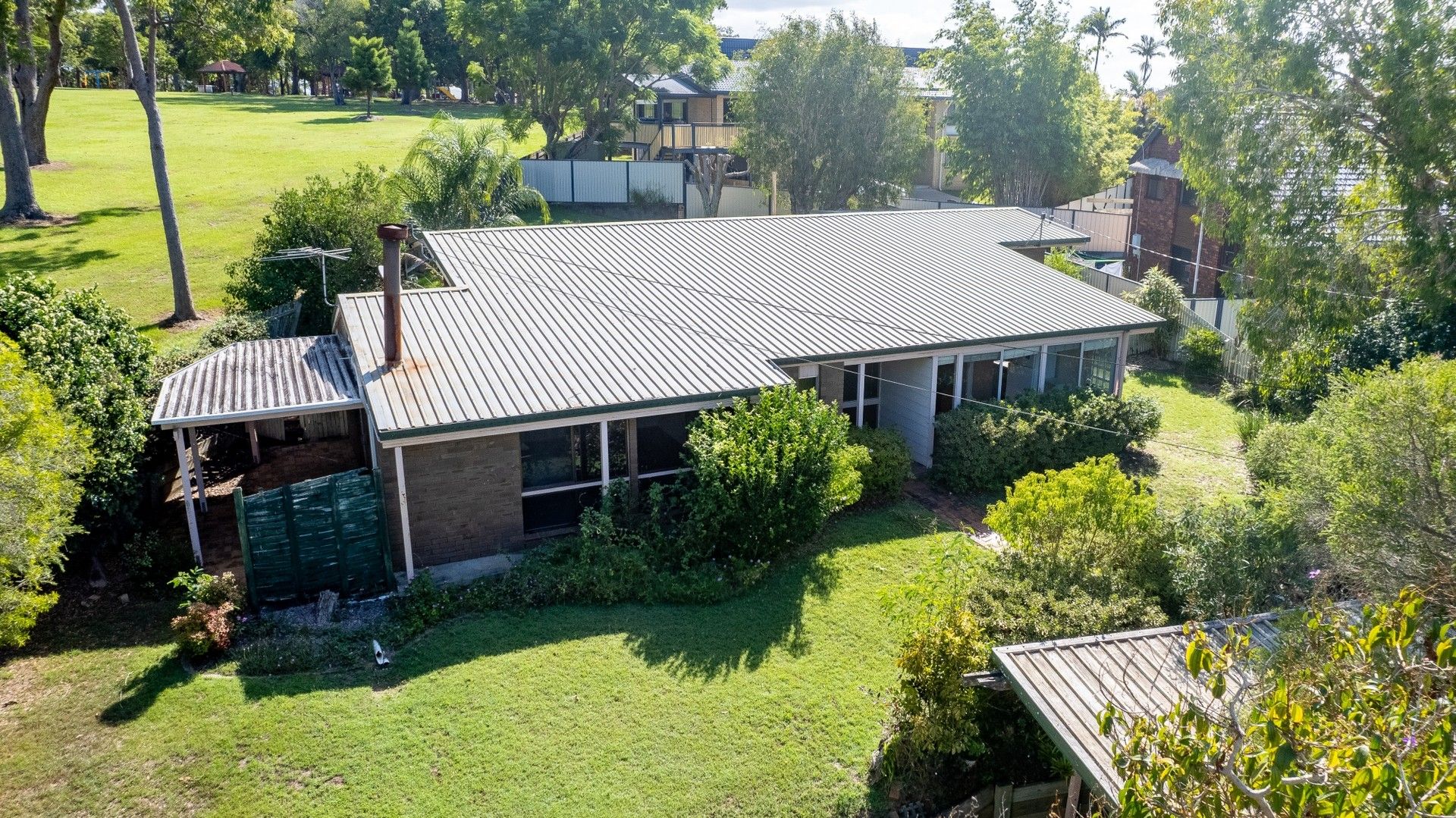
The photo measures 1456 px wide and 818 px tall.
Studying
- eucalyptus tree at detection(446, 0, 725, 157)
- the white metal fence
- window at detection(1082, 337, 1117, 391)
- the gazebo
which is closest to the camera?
window at detection(1082, 337, 1117, 391)

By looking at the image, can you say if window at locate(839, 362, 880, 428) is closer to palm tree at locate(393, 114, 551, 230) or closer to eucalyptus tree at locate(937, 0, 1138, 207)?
palm tree at locate(393, 114, 551, 230)

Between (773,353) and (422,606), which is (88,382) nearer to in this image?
(422,606)

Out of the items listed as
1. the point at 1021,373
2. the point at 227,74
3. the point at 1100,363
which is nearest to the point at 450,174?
the point at 1021,373

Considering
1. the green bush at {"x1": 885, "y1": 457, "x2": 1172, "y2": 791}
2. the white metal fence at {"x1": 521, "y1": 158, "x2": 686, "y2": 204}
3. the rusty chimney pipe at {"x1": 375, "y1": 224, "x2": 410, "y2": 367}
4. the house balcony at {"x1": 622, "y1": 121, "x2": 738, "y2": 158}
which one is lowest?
the green bush at {"x1": 885, "y1": 457, "x2": 1172, "y2": 791}

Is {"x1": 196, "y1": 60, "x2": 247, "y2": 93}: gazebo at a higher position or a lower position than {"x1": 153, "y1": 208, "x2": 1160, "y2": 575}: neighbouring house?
higher

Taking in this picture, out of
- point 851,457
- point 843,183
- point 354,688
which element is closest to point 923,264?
point 851,457

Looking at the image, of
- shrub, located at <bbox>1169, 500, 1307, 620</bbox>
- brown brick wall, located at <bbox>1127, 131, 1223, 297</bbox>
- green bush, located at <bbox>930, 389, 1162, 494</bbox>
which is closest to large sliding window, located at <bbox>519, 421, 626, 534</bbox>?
green bush, located at <bbox>930, 389, 1162, 494</bbox>

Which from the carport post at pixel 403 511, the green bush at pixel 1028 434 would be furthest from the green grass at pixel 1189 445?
the carport post at pixel 403 511
